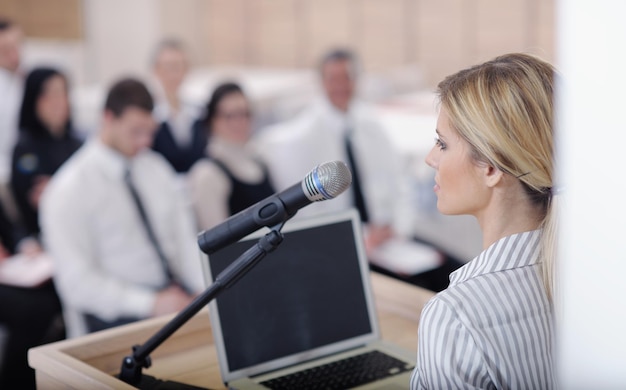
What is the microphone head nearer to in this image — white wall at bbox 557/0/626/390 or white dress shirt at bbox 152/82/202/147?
white wall at bbox 557/0/626/390

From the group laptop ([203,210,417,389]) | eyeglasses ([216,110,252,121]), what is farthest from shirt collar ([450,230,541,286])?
eyeglasses ([216,110,252,121])

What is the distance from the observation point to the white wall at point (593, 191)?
647mm

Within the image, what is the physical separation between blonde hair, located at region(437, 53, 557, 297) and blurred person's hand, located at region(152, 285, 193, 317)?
1.58 metres

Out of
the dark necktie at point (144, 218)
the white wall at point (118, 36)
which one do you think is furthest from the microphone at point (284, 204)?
the white wall at point (118, 36)

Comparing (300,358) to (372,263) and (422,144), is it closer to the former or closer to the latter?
(372,263)

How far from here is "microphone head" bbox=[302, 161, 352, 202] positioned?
1.14m

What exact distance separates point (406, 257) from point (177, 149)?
5.51 ft

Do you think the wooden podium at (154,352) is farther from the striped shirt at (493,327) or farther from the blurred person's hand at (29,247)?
the blurred person's hand at (29,247)

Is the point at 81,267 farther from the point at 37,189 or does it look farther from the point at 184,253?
the point at 37,189

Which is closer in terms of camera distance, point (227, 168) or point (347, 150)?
point (227, 168)

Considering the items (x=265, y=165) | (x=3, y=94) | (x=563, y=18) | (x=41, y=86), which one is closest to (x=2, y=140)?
(x=3, y=94)

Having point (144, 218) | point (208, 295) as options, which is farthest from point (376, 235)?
point (208, 295)

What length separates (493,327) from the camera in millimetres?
1124

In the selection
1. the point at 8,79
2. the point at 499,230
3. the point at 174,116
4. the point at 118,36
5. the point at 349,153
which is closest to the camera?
the point at 499,230
